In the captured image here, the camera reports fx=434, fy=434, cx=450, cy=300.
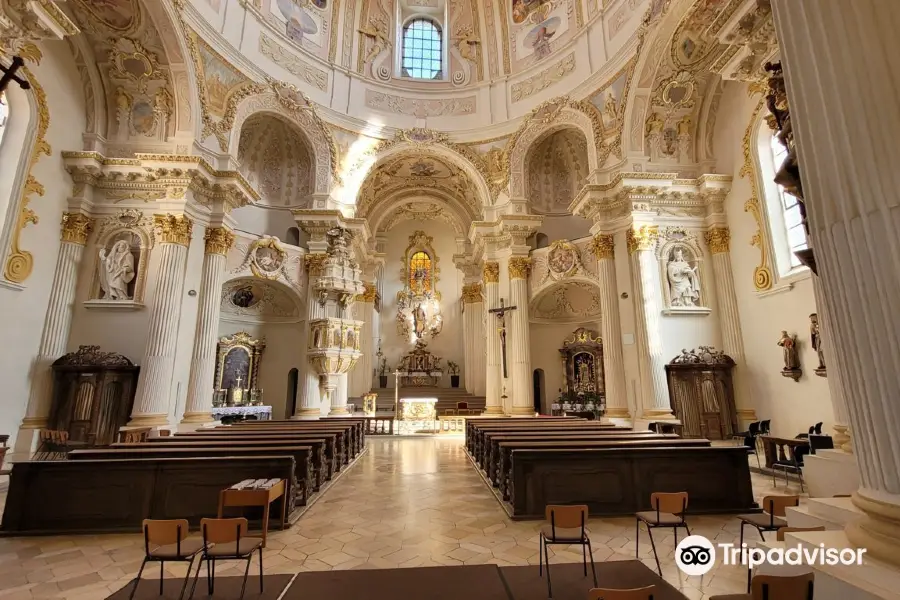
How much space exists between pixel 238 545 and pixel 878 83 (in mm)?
4930

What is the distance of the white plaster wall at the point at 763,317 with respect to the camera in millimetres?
9477

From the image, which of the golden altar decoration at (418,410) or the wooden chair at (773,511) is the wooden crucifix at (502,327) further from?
the wooden chair at (773,511)

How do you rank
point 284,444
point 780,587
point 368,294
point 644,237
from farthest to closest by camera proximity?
point 368,294 < point 644,237 < point 284,444 < point 780,587

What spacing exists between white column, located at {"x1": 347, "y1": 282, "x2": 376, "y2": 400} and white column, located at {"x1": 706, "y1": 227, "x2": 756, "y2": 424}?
13857 millimetres

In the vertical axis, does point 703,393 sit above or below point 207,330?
below

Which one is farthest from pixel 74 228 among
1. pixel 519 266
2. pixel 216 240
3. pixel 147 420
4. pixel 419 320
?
pixel 419 320

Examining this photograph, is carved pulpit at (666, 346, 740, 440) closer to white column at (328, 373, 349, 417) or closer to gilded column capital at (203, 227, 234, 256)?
white column at (328, 373, 349, 417)

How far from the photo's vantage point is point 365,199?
18.7 meters

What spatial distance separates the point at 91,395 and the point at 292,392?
20.8 ft

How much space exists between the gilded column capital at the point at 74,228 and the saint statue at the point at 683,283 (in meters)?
15.0

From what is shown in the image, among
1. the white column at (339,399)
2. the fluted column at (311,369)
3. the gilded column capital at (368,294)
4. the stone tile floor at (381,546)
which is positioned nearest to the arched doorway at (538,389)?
the white column at (339,399)

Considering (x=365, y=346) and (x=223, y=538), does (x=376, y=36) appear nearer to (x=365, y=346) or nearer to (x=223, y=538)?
(x=365, y=346)

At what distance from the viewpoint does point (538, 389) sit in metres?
17.0

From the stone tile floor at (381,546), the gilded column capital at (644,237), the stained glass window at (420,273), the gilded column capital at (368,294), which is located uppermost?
the stained glass window at (420,273)
